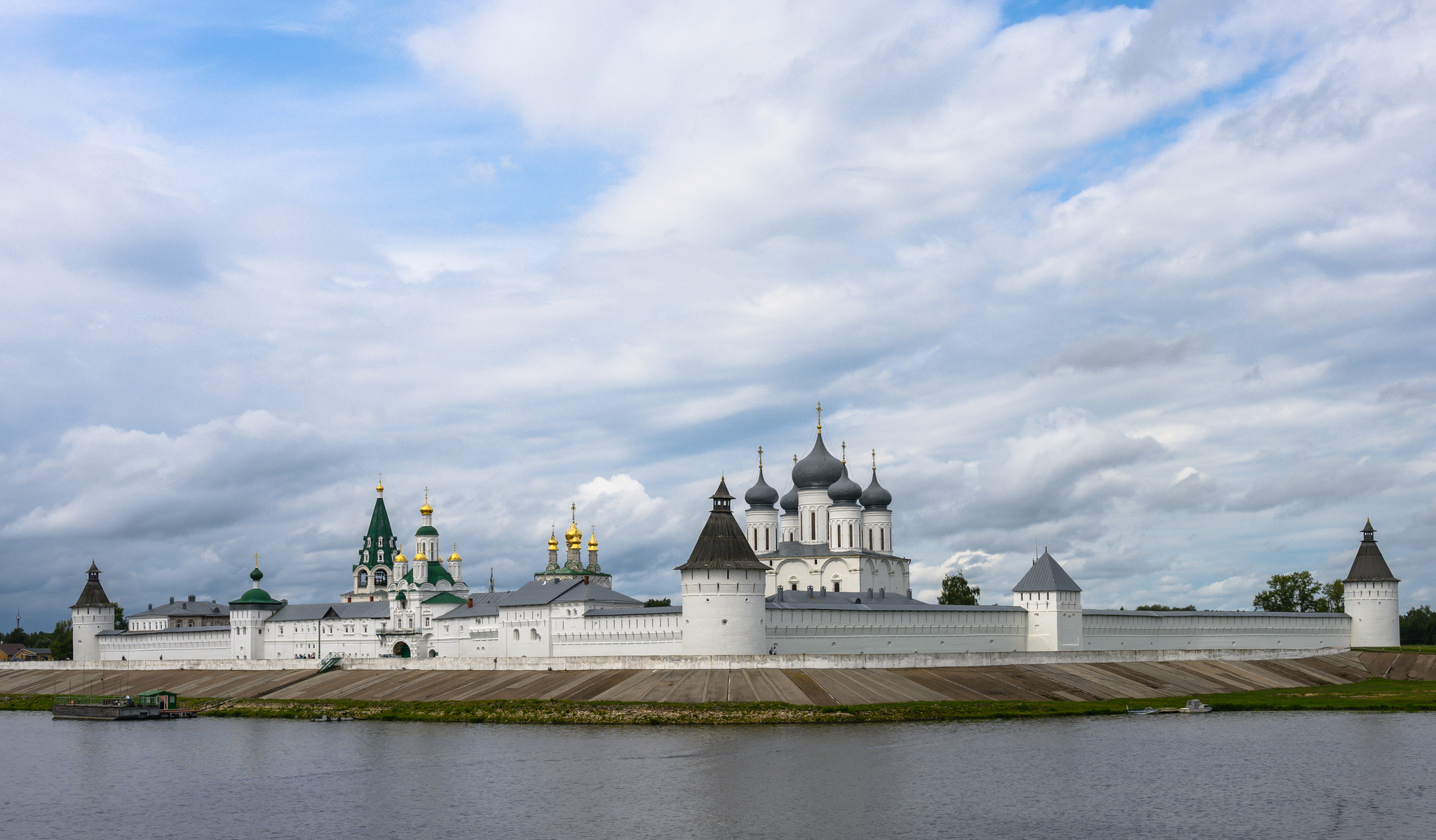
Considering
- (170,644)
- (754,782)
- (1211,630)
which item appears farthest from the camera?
(170,644)

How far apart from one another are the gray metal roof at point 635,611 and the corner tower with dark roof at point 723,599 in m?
1.74

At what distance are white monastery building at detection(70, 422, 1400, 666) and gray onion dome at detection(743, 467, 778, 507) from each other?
0.34 feet

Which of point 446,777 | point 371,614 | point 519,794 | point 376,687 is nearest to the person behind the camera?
point 519,794

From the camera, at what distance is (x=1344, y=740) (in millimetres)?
40188

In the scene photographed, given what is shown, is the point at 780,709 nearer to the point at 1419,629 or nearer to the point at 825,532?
the point at 825,532

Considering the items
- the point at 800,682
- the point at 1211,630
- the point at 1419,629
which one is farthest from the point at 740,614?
the point at 1419,629

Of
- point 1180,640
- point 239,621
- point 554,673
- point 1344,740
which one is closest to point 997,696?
point 1344,740

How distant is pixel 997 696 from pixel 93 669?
5124 centimetres

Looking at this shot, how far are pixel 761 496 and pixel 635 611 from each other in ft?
52.6

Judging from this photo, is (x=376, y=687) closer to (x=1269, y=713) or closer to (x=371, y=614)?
(x=371, y=614)

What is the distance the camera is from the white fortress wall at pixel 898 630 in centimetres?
5847

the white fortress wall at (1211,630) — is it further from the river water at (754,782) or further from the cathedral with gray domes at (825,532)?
the river water at (754,782)

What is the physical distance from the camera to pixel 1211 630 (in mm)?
70250

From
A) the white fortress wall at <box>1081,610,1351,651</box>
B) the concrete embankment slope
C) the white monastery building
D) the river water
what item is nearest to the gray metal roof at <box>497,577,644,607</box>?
the white monastery building
